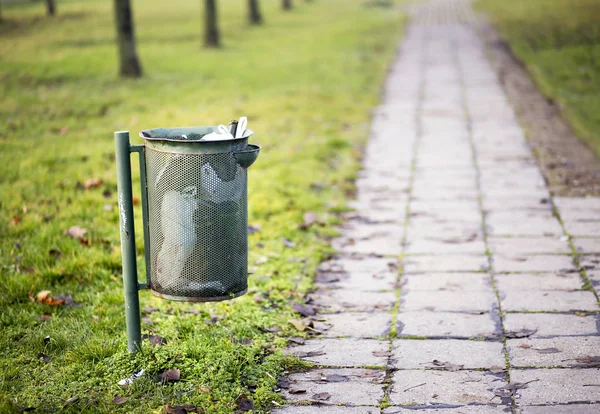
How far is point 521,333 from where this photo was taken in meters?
4.32

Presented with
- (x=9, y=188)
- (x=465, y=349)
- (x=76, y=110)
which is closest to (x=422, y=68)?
(x=76, y=110)

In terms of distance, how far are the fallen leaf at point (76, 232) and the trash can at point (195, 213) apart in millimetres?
2100

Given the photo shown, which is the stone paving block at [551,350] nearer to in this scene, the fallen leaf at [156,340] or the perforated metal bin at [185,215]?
the perforated metal bin at [185,215]

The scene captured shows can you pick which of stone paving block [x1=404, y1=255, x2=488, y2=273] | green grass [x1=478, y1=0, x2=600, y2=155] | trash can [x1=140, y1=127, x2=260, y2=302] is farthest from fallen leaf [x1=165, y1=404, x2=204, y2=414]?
green grass [x1=478, y1=0, x2=600, y2=155]

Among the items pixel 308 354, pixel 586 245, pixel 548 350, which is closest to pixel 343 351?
pixel 308 354

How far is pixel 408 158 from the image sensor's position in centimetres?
898

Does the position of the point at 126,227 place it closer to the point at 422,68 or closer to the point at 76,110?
the point at 76,110

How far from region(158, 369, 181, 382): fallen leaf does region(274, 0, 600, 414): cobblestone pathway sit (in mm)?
564

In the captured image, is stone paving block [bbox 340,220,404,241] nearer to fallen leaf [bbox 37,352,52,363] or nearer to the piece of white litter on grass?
the piece of white litter on grass

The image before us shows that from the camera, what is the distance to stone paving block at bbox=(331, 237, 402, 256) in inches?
234

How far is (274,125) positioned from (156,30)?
15.5m

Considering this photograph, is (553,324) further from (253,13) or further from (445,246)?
(253,13)

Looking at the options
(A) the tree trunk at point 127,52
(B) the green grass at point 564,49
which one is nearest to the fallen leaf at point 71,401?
(B) the green grass at point 564,49

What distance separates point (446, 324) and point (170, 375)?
177 cm
